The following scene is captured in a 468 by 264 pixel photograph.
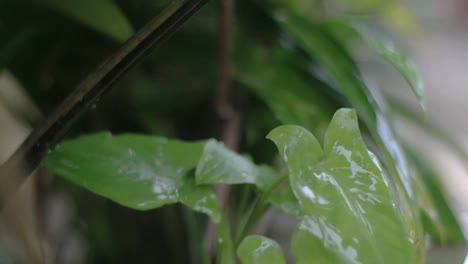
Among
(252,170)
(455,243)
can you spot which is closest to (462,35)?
(455,243)

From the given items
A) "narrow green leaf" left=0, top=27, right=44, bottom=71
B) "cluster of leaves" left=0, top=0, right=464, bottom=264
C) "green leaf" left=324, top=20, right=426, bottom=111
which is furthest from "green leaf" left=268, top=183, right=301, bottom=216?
"narrow green leaf" left=0, top=27, right=44, bottom=71

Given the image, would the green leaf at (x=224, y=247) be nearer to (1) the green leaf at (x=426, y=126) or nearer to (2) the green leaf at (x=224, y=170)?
(2) the green leaf at (x=224, y=170)

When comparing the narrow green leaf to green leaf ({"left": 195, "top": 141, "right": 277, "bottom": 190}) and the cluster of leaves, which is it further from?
green leaf ({"left": 195, "top": 141, "right": 277, "bottom": 190})

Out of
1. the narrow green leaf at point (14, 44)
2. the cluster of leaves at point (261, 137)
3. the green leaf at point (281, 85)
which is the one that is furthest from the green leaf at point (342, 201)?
the narrow green leaf at point (14, 44)

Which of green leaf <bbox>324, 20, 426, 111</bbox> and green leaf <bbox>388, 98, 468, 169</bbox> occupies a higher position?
green leaf <bbox>324, 20, 426, 111</bbox>

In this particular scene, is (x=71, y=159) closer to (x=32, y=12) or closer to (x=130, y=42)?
(x=130, y=42)

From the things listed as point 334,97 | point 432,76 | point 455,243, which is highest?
point 334,97
